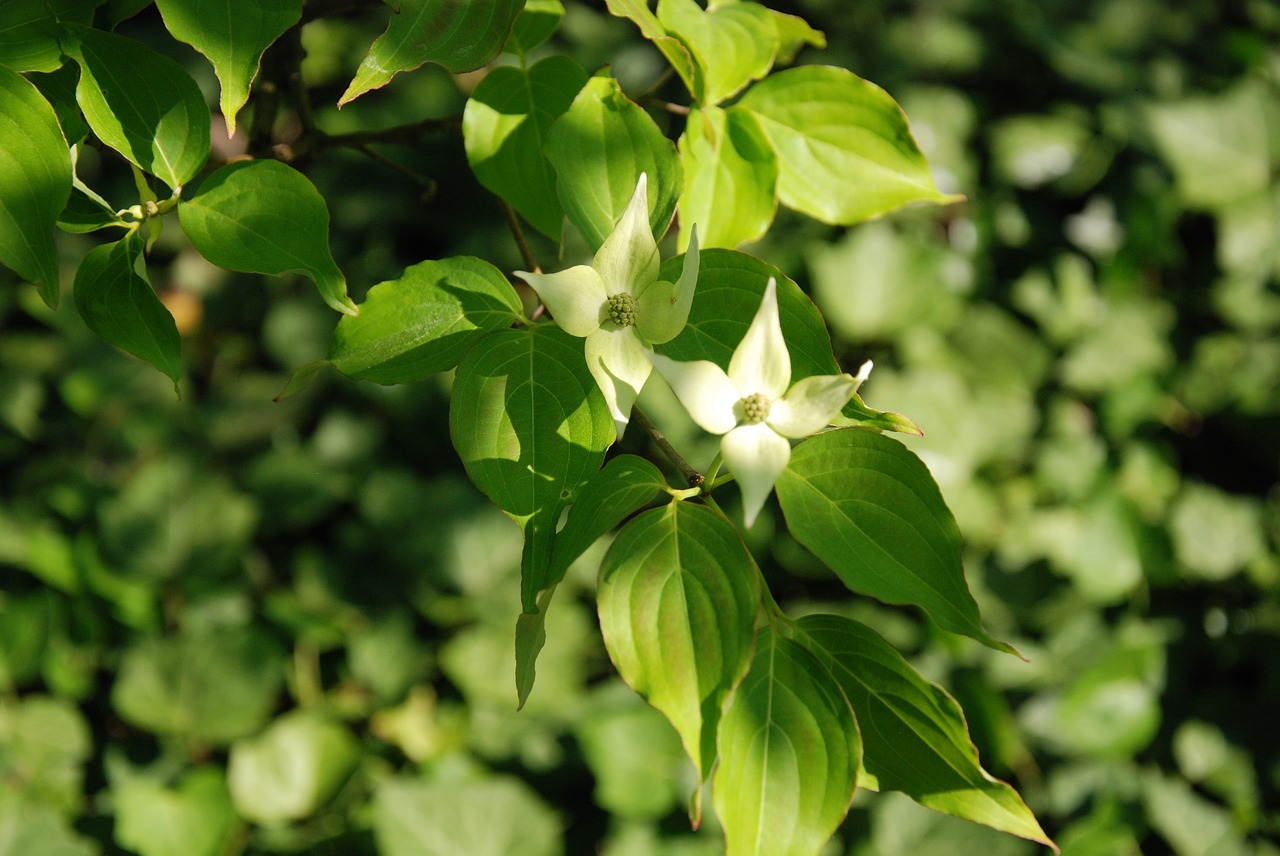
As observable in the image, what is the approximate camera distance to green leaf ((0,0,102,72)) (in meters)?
0.44

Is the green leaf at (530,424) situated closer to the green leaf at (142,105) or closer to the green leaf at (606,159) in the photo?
the green leaf at (606,159)

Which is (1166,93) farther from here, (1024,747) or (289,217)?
(289,217)

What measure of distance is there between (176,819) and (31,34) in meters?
1.12

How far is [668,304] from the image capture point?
1.44ft

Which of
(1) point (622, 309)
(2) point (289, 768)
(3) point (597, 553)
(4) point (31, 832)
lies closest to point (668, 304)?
(1) point (622, 309)

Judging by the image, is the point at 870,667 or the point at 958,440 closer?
the point at 870,667

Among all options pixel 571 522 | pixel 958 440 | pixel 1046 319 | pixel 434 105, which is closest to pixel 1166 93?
pixel 1046 319

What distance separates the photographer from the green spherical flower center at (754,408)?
439 millimetres

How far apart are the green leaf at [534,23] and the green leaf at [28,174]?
0.26 meters

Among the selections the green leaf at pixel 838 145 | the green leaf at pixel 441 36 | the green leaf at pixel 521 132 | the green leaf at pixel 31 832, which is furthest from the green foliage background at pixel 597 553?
the green leaf at pixel 441 36

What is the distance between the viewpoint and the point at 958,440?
1.41m

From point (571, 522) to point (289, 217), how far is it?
0.69 ft

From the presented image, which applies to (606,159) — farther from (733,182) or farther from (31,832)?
(31,832)

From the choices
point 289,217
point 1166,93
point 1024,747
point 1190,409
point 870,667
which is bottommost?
point 1024,747
